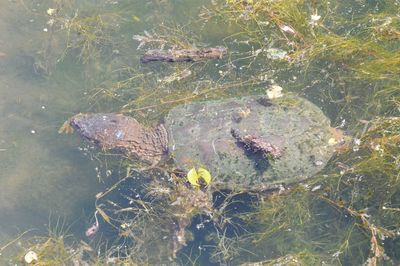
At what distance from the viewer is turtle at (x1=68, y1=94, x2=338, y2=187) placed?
14.2 feet

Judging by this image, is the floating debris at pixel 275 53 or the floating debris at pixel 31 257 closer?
the floating debris at pixel 31 257

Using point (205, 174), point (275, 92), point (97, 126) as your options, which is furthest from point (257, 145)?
point (97, 126)

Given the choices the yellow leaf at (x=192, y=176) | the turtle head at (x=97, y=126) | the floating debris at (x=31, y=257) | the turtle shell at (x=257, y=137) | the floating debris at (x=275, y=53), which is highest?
the floating debris at (x=275, y=53)

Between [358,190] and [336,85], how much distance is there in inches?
48.5

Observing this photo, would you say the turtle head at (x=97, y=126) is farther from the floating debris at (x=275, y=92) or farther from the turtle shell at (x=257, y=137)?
the floating debris at (x=275, y=92)

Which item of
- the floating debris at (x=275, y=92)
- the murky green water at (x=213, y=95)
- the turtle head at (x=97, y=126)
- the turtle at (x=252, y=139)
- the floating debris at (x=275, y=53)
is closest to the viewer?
the turtle at (x=252, y=139)

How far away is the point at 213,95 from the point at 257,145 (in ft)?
4.26

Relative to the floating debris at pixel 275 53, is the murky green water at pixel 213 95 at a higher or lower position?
lower

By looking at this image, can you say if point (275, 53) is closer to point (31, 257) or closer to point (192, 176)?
point (192, 176)

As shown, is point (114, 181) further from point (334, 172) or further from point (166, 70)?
point (334, 172)

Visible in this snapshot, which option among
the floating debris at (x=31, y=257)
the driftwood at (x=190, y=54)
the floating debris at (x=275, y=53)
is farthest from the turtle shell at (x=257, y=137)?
the floating debris at (x=31, y=257)

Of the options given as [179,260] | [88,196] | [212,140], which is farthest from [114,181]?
[212,140]

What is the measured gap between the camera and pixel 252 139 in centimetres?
423

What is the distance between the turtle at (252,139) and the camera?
432cm
